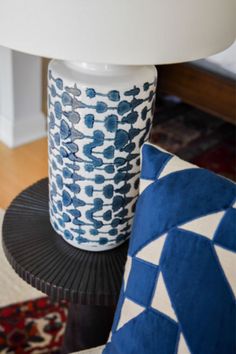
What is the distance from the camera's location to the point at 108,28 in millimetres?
546

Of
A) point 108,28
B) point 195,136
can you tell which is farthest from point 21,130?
point 108,28

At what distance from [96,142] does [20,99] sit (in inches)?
45.6

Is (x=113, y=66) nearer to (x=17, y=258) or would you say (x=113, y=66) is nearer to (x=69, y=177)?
(x=69, y=177)

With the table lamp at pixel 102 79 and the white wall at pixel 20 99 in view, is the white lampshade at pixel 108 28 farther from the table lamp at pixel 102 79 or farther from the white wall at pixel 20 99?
the white wall at pixel 20 99

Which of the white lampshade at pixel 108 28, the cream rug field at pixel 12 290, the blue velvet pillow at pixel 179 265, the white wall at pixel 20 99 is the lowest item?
the cream rug field at pixel 12 290

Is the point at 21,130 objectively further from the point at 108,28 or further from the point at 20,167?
the point at 108,28

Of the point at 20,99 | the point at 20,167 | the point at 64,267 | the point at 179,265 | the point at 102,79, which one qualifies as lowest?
the point at 20,167

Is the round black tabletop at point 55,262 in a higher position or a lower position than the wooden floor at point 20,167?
higher

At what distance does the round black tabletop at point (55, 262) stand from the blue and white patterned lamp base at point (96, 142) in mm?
35

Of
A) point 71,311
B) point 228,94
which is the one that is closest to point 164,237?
point 71,311

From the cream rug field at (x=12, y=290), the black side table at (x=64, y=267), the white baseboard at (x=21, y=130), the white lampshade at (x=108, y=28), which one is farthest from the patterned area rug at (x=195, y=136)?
the white lampshade at (x=108, y=28)

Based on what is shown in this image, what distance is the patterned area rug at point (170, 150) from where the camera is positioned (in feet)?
3.65

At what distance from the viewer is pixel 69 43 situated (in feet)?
1.83

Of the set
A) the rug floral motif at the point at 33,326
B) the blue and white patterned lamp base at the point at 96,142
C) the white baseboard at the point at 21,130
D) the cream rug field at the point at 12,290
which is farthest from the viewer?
the white baseboard at the point at 21,130
